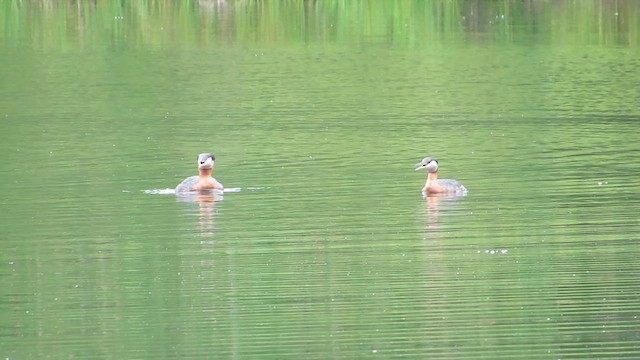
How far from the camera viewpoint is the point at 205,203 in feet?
59.2

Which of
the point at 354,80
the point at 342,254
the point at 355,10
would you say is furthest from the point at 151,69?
the point at 342,254

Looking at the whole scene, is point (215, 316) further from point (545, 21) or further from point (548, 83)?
point (545, 21)

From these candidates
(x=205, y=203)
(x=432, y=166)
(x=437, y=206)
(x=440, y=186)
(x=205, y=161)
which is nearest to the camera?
(x=437, y=206)

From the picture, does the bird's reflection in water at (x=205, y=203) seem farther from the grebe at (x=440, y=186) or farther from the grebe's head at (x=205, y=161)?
the grebe at (x=440, y=186)

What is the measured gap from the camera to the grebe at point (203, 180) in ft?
61.7

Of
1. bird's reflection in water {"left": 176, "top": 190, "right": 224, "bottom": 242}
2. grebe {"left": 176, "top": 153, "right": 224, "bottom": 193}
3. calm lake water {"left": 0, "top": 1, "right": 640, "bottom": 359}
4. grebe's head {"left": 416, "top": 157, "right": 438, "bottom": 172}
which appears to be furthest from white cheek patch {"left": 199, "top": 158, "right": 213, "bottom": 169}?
grebe's head {"left": 416, "top": 157, "right": 438, "bottom": 172}

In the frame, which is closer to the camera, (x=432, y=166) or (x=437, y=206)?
(x=437, y=206)

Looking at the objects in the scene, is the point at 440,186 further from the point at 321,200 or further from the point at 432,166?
the point at 321,200

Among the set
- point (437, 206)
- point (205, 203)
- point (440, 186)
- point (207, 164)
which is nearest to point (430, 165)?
point (440, 186)

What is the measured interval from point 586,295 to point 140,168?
9.49 metres

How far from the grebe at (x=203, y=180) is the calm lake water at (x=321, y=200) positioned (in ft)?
0.87

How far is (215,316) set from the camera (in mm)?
11852

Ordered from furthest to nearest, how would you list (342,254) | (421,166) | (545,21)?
(545,21) < (421,166) < (342,254)

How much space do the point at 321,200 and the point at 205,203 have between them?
3.93ft
